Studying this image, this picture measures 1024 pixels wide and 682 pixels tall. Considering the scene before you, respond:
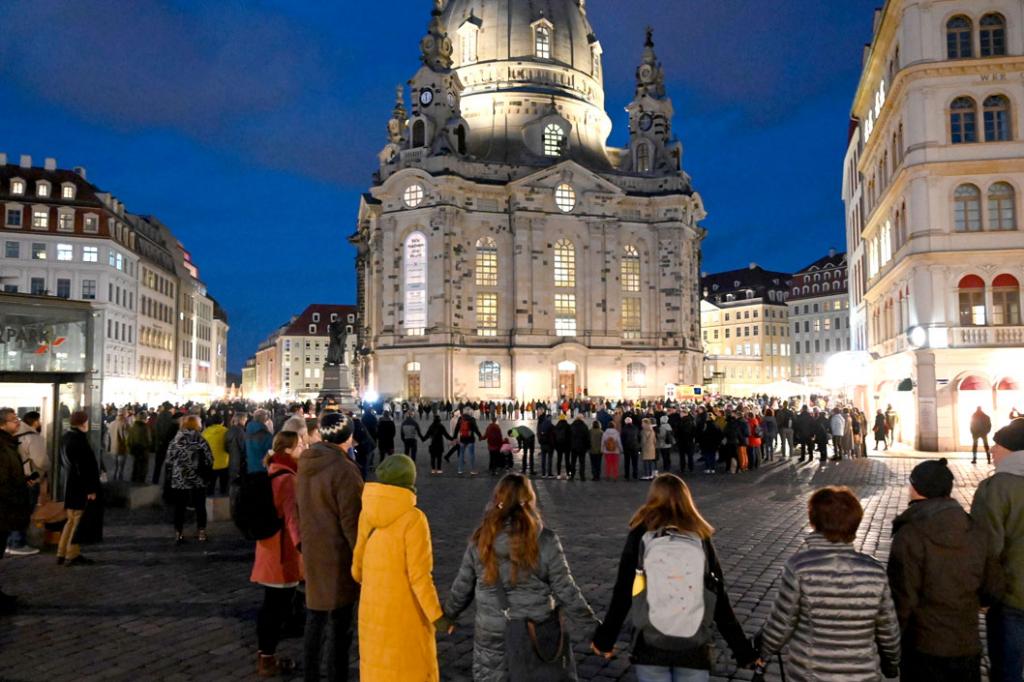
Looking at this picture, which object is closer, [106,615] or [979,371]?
[106,615]

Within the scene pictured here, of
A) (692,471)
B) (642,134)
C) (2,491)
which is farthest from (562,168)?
(2,491)

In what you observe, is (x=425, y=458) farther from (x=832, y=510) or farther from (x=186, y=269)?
(x=186, y=269)

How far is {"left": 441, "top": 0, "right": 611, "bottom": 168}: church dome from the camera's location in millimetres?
70938

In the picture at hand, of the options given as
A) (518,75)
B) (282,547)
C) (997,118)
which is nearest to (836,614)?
(282,547)

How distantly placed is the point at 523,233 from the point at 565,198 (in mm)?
4872

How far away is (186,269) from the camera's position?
86.1m

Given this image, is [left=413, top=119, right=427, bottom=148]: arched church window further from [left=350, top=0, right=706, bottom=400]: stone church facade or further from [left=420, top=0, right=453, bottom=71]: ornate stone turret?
[left=420, top=0, right=453, bottom=71]: ornate stone turret

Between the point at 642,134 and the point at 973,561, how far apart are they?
7239 cm

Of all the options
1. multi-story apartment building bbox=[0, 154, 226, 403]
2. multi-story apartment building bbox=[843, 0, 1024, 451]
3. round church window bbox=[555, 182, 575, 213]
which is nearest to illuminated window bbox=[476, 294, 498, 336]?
round church window bbox=[555, 182, 575, 213]

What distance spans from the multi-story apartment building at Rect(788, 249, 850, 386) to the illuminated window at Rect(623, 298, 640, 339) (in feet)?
130

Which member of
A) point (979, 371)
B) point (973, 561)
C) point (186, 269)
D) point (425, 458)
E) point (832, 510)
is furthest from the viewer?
point (186, 269)

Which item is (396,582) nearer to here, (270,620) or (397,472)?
(397,472)

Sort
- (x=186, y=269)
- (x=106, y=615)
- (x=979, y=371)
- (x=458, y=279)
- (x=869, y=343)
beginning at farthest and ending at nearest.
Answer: (x=186, y=269) → (x=458, y=279) → (x=869, y=343) → (x=979, y=371) → (x=106, y=615)

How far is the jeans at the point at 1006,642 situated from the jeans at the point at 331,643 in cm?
444
